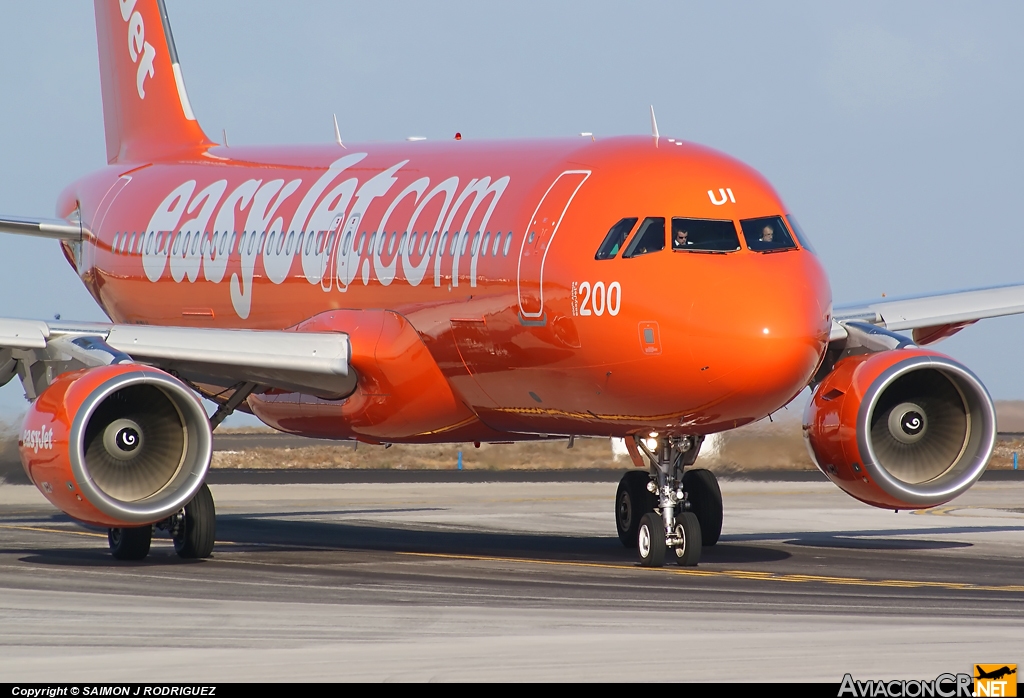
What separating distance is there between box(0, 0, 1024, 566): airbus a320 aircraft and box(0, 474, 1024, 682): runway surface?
1065 mm

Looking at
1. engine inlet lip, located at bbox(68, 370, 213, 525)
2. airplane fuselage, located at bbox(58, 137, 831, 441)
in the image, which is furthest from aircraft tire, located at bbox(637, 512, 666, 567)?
engine inlet lip, located at bbox(68, 370, 213, 525)

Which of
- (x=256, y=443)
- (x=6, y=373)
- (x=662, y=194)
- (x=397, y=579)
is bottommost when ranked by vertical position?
A: (x=256, y=443)

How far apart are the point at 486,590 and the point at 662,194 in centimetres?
442

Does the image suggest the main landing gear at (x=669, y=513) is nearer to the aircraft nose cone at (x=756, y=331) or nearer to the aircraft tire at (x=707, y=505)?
the aircraft nose cone at (x=756, y=331)

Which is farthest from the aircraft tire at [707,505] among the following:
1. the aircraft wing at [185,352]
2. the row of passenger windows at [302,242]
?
the aircraft wing at [185,352]

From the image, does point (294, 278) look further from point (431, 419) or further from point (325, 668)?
point (325, 668)

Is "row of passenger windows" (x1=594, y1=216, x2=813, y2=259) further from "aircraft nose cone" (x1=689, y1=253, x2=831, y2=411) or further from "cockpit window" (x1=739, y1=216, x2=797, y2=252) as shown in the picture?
"aircraft nose cone" (x1=689, y1=253, x2=831, y2=411)

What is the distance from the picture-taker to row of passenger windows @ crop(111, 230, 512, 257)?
64.1ft

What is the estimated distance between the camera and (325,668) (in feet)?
36.0

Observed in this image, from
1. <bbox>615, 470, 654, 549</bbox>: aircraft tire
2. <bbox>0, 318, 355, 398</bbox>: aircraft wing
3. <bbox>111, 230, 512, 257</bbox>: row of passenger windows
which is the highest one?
<bbox>111, 230, 512, 257</bbox>: row of passenger windows

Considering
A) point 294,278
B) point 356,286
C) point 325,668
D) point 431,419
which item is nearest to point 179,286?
point 294,278

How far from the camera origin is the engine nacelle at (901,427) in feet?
61.0

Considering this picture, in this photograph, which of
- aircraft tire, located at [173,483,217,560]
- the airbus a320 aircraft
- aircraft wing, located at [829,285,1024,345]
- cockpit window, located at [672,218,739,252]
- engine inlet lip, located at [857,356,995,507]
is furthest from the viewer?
aircraft wing, located at [829,285,1024,345]

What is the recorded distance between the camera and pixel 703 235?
1727 cm
